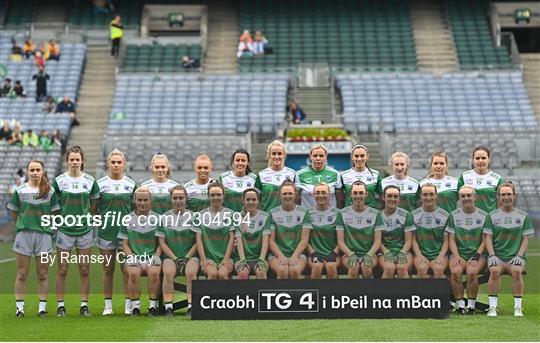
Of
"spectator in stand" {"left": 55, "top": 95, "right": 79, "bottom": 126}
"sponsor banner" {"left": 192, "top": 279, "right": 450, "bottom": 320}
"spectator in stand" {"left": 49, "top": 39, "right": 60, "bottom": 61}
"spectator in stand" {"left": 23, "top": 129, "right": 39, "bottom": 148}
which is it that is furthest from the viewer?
"spectator in stand" {"left": 49, "top": 39, "right": 60, "bottom": 61}

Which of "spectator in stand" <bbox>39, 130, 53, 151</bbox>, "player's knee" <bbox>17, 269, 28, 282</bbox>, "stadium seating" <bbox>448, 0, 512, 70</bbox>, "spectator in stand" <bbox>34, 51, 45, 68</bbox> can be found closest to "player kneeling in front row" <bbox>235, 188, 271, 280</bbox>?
"player's knee" <bbox>17, 269, 28, 282</bbox>

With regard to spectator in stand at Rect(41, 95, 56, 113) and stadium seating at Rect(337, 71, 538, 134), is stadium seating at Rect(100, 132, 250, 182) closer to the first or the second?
stadium seating at Rect(337, 71, 538, 134)

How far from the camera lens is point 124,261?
1302cm

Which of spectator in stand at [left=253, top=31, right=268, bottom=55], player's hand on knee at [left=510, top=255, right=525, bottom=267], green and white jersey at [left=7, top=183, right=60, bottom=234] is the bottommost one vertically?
player's hand on knee at [left=510, top=255, right=525, bottom=267]

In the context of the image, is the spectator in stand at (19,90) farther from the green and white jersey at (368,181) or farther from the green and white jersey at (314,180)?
the green and white jersey at (368,181)

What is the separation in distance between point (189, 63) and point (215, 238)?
2558 cm

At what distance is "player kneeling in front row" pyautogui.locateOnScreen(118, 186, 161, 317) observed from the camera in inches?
506

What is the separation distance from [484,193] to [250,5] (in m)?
29.7

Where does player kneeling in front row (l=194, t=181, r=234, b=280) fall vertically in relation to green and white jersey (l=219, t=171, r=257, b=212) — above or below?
below

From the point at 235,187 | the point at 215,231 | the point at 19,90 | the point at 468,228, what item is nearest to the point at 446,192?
the point at 468,228

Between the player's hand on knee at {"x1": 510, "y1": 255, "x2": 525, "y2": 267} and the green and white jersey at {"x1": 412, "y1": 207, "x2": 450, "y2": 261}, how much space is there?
0.78 m

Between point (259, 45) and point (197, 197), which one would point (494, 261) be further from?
point (259, 45)

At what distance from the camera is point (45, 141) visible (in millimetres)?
31797

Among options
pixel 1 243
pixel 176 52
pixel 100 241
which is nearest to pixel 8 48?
pixel 176 52
